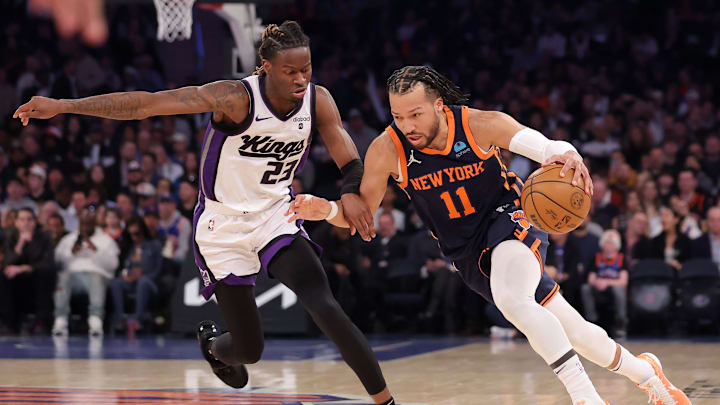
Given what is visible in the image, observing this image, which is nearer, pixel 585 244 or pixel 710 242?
pixel 710 242

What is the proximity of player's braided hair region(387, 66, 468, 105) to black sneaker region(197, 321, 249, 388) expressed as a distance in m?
1.90

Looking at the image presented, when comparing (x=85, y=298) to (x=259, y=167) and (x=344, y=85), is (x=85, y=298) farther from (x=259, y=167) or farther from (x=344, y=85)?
(x=259, y=167)

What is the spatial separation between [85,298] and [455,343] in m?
4.51

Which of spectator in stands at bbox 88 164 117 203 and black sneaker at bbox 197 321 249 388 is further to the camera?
spectator in stands at bbox 88 164 117 203

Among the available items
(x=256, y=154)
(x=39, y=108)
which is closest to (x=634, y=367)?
(x=256, y=154)

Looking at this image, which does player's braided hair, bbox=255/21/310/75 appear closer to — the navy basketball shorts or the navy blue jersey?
the navy blue jersey

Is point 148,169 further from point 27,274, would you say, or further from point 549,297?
point 549,297

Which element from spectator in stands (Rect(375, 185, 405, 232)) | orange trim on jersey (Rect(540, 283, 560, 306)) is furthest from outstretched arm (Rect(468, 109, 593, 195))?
spectator in stands (Rect(375, 185, 405, 232))

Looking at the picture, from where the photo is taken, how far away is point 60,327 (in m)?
12.2

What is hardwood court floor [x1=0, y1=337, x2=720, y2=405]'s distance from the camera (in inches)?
271

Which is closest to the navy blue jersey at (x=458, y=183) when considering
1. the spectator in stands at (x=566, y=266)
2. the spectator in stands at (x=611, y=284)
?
the spectator in stands at (x=566, y=266)

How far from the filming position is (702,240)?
1141 cm

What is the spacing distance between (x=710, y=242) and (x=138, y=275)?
6.43 meters

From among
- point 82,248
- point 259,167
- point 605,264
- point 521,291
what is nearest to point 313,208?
point 259,167
